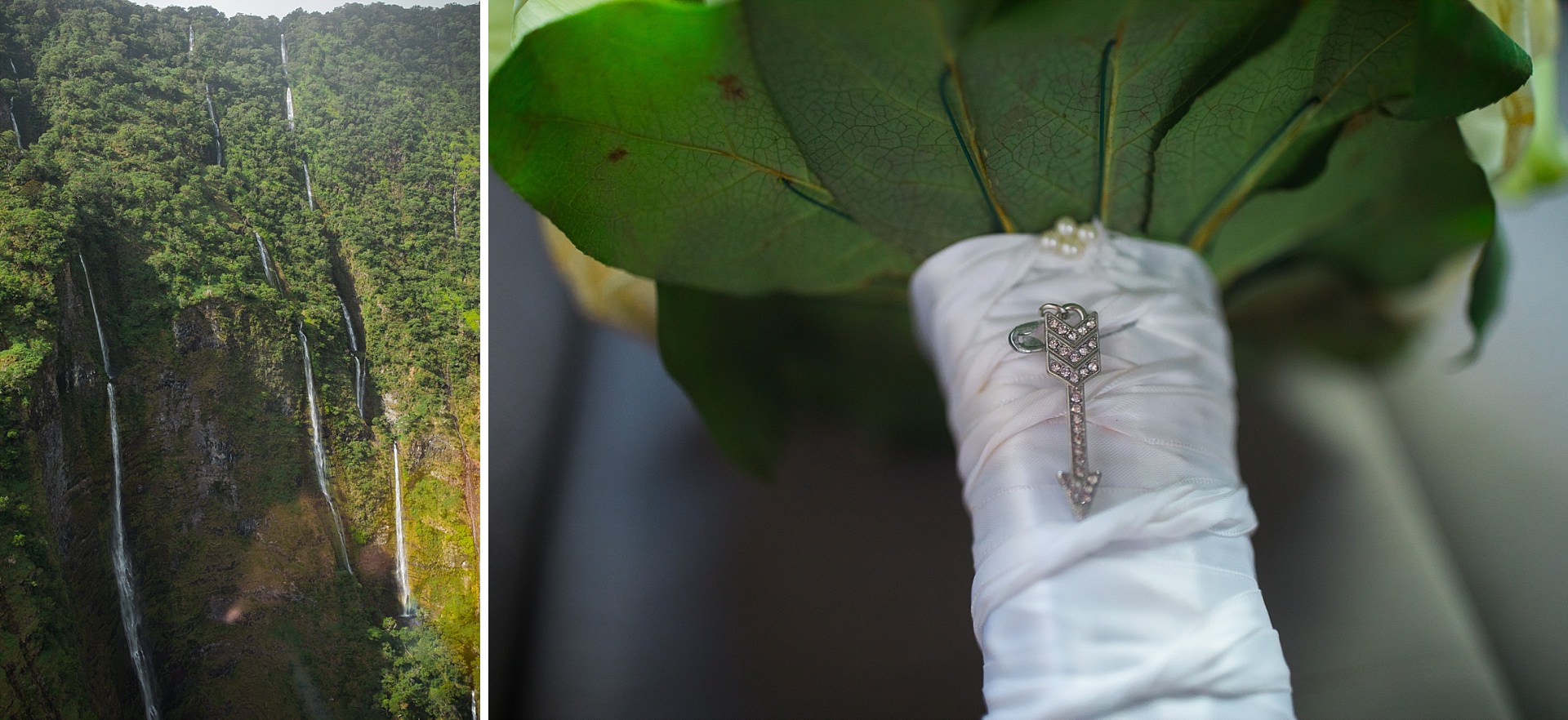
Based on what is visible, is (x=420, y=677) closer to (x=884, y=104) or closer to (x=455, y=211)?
(x=455, y=211)

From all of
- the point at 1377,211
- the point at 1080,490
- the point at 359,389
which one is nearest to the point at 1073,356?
the point at 1080,490

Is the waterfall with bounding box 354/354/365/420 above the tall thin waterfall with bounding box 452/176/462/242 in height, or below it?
below

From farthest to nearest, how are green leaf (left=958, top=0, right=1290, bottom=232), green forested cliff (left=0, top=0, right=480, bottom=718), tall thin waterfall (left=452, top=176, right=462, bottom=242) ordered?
tall thin waterfall (left=452, top=176, right=462, bottom=242) < green forested cliff (left=0, top=0, right=480, bottom=718) < green leaf (left=958, top=0, right=1290, bottom=232)

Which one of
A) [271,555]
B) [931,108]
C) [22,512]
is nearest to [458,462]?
[271,555]

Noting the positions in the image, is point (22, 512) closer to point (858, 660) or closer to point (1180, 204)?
point (858, 660)

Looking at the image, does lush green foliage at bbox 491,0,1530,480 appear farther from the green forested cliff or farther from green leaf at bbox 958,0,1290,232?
the green forested cliff

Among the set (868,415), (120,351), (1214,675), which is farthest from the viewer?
(868,415)

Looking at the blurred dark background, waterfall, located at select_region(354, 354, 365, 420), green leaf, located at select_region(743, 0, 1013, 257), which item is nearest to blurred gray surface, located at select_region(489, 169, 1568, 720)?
the blurred dark background

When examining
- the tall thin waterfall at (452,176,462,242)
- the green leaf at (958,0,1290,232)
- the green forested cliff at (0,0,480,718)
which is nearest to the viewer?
the green leaf at (958,0,1290,232)

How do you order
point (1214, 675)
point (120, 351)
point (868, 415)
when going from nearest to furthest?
point (1214, 675) → point (120, 351) → point (868, 415)
